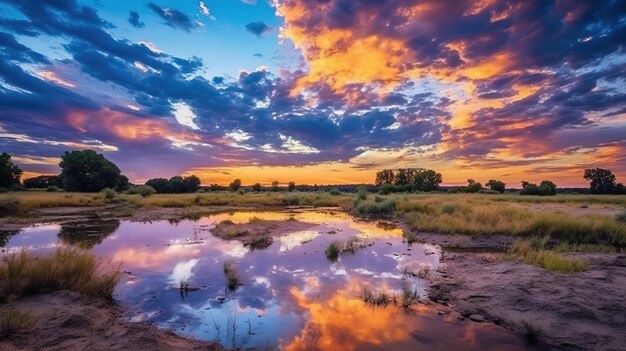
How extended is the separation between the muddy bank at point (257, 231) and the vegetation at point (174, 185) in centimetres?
6833

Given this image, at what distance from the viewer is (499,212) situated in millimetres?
22578

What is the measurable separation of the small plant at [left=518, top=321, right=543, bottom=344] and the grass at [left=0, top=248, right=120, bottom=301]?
9272 mm

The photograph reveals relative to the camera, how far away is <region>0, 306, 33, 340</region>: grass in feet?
18.1

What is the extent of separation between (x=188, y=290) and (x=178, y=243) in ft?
27.1

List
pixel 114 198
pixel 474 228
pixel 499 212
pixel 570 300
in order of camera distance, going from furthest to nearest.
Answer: pixel 114 198
pixel 499 212
pixel 474 228
pixel 570 300

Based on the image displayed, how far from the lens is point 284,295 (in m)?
9.14

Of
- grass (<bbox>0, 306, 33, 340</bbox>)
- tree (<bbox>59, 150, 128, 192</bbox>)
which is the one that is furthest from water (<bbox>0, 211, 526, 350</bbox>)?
tree (<bbox>59, 150, 128, 192</bbox>)

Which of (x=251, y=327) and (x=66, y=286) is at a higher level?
(x=66, y=286)

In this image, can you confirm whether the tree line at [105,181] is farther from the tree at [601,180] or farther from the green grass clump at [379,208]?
the green grass clump at [379,208]

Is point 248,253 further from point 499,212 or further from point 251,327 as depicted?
point 499,212

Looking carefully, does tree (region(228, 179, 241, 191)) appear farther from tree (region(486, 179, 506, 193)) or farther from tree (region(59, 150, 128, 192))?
tree (region(486, 179, 506, 193))

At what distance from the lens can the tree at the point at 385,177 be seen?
385 ft

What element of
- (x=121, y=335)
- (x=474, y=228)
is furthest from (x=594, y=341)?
(x=474, y=228)

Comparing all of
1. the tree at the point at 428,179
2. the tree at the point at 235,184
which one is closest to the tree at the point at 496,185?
the tree at the point at 428,179
